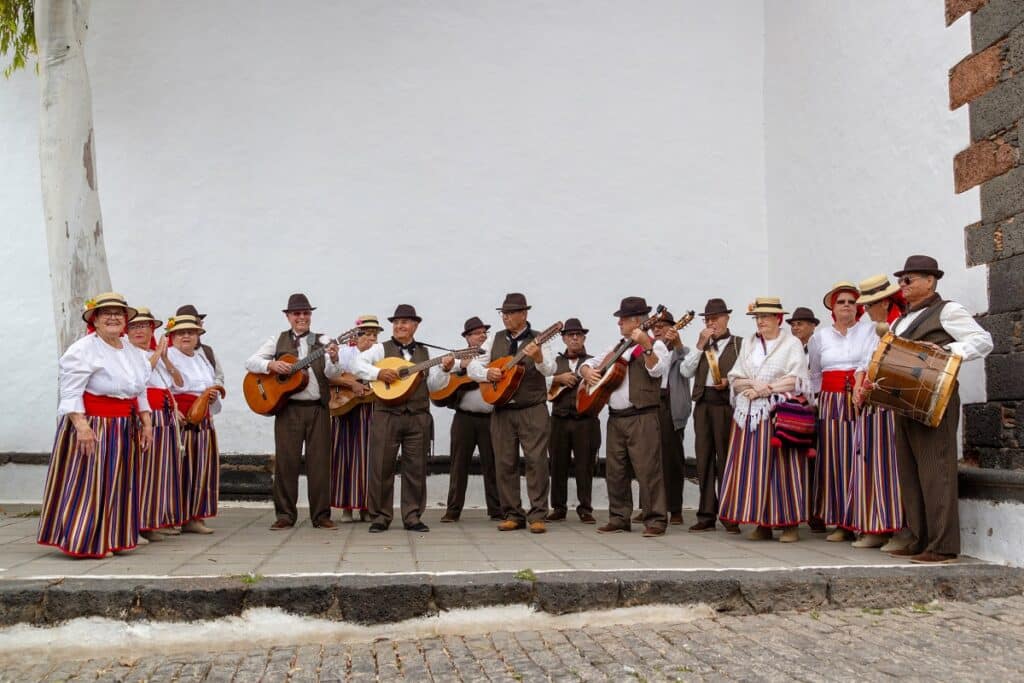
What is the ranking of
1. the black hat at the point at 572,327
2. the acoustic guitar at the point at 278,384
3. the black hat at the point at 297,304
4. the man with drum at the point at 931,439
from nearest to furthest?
1. the man with drum at the point at 931,439
2. the acoustic guitar at the point at 278,384
3. the black hat at the point at 297,304
4. the black hat at the point at 572,327

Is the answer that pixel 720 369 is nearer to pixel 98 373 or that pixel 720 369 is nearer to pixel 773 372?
pixel 773 372

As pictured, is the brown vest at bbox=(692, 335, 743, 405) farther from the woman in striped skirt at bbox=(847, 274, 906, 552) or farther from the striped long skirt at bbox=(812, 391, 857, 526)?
the woman in striped skirt at bbox=(847, 274, 906, 552)

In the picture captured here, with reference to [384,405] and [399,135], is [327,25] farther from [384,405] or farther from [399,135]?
[384,405]

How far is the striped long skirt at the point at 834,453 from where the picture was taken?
637cm

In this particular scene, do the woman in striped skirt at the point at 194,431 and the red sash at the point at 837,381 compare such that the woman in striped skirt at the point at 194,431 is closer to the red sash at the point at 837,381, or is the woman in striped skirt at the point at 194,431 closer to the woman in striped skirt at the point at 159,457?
the woman in striped skirt at the point at 159,457

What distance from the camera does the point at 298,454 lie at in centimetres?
738

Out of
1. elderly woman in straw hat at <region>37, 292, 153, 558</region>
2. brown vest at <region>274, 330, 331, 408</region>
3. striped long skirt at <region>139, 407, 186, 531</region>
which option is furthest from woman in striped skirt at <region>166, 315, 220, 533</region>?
elderly woman in straw hat at <region>37, 292, 153, 558</region>

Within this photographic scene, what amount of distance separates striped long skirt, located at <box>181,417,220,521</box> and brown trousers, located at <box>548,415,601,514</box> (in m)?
2.88

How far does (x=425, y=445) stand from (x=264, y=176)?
385 cm

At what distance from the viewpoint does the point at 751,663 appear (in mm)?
3992

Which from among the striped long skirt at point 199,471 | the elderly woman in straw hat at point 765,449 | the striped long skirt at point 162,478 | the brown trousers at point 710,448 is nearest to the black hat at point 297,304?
the striped long skirt at point 199,471

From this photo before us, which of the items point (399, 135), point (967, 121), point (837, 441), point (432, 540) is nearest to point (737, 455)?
point (837, 441)

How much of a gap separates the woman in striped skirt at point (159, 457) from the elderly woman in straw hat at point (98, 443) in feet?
2.01

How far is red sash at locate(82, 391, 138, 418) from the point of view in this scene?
5715 millimetres
